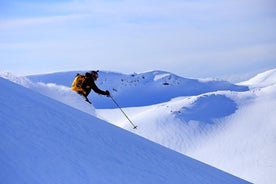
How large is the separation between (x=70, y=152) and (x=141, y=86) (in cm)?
7203

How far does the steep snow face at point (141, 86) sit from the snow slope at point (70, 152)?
61062mm

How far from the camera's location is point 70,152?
6.38 meters

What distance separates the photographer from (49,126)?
22.8ft

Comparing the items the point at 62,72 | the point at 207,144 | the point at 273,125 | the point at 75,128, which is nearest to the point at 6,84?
the point at 75,128

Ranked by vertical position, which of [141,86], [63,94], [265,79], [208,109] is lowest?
[265,79]

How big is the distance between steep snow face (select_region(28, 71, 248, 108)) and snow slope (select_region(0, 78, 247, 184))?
200ft

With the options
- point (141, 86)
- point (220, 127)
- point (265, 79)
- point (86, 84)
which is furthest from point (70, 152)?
point (265, 79)

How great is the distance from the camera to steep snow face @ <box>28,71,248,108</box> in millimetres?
71812

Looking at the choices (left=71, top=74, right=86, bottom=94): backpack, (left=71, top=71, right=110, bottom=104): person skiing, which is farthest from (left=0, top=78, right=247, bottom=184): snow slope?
(left=71, top=74, right=86, bottom=94): backpack

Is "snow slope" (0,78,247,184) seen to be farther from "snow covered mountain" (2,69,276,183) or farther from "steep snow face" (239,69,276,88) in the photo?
"steep snow face" (239,69,276,88)

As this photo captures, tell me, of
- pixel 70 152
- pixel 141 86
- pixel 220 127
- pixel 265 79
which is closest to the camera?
pixel 70 152

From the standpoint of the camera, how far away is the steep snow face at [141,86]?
7181cm

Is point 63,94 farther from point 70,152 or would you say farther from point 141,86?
point 141,86

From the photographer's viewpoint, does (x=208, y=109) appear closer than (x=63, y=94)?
No
